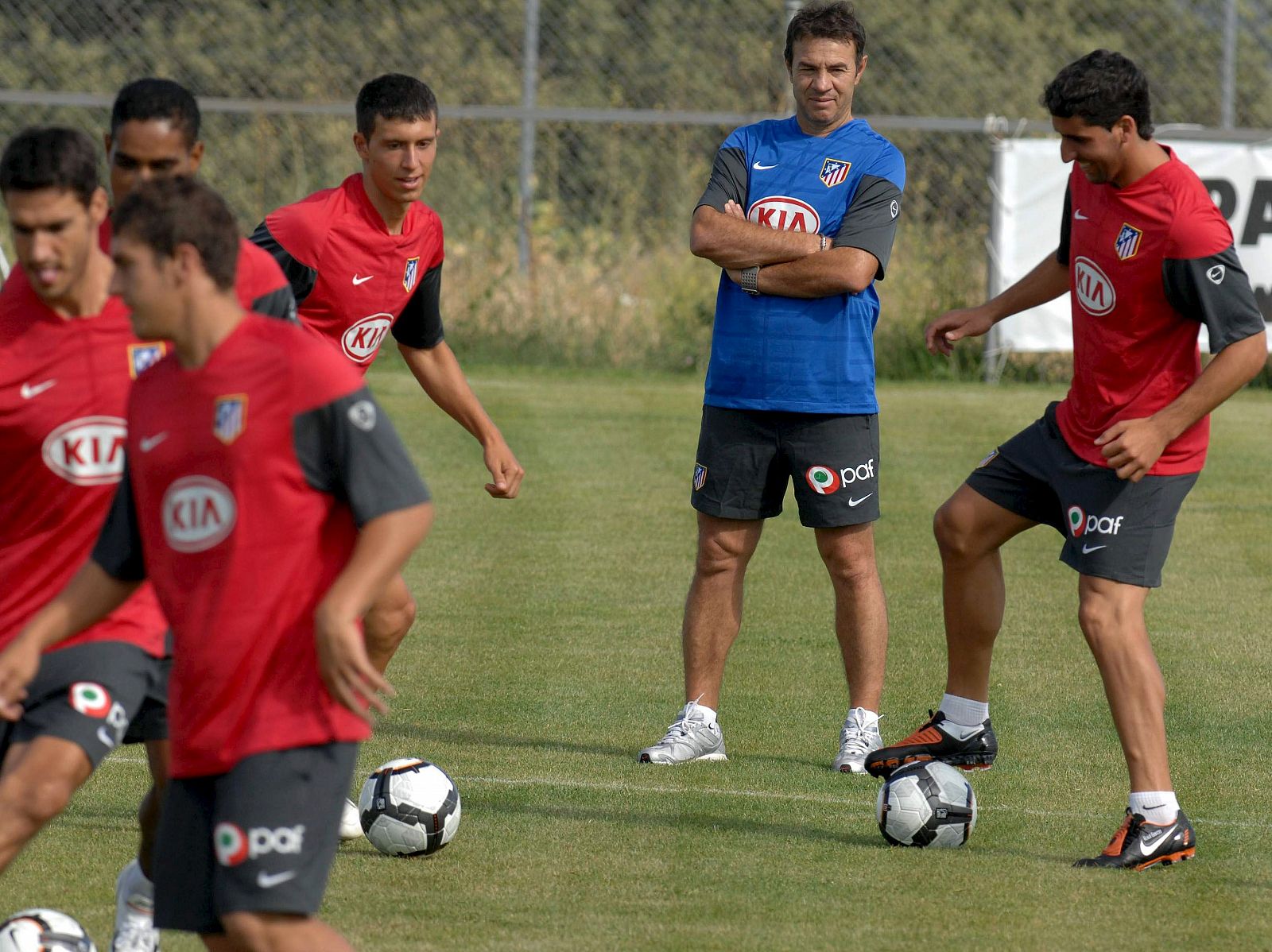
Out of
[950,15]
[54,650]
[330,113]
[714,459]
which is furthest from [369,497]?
[950,15]

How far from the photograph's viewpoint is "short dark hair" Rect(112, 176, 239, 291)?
356 cm

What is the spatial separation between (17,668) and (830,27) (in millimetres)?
4092

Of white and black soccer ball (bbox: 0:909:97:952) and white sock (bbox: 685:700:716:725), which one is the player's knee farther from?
white sock (bbox: 685:700:716:725)

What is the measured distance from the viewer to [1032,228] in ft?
50.7

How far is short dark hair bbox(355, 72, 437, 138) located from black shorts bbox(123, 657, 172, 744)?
7.20ft

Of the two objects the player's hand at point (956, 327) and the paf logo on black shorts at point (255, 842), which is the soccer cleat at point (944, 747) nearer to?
the player's hand at point (956, 327)

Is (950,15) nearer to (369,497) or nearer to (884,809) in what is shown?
(884,809)

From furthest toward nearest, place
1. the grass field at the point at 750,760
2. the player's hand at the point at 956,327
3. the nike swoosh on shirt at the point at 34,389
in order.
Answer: the player's hand at the point at 956,327, the grass field at the point at 750,760, the nike swoosh on shirt at the point at 34,389

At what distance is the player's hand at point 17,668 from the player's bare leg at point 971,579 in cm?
329

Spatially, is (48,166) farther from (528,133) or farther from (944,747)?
(528,133)

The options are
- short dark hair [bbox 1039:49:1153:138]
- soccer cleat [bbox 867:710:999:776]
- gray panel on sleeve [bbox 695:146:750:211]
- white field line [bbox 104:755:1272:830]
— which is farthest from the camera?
gray panel on sleeve [bbox 695:146:750:211]

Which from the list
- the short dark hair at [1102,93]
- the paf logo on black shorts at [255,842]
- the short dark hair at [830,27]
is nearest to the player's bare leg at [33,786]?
the paf logo on black shorts at [255,842]

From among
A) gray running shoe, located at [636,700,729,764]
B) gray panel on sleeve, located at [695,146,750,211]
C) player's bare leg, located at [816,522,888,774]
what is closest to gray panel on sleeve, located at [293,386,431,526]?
gray running shoe, located at [636,700,729,764]

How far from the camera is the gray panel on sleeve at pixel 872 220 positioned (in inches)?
266
